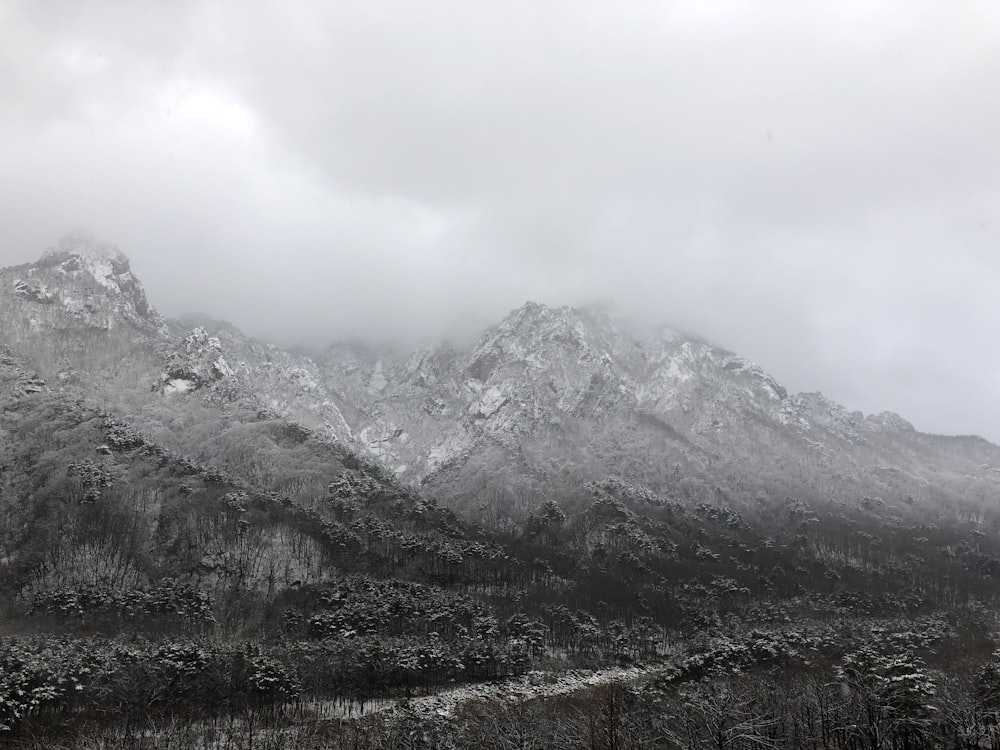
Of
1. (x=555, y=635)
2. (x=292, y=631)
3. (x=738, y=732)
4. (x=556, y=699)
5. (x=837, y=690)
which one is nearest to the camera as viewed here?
(x=738, y=732)

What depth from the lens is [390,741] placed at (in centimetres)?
8388

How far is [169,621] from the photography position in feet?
556

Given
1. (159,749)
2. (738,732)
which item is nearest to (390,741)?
(159,749)

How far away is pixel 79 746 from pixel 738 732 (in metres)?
75.2

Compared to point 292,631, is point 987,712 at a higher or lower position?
higher

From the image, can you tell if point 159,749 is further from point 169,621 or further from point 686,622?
point 686,622

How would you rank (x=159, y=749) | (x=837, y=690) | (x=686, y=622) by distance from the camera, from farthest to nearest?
(x=686, y=622), (x=837, y=690), (x=159, y=749)

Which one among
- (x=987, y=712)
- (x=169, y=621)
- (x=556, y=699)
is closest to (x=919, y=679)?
(x=987, y=712)

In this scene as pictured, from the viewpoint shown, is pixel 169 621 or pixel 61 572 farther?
pixel 61 572

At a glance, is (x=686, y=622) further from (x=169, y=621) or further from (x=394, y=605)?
(x=169, y=621)

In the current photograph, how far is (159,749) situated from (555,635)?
118 m

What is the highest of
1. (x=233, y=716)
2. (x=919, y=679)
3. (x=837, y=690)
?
(x=919, y=679)

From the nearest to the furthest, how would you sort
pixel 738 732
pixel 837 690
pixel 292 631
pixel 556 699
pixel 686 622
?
pixel 738 732 < pixel 837 690 < pixel 556 699 < pixel 292 631 < pixel 686 622

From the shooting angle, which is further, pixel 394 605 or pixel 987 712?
pixel 394 605
